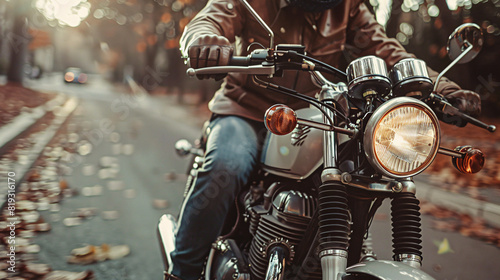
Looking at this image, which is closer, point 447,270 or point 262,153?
point 262,153

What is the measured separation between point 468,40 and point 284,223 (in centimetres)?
118

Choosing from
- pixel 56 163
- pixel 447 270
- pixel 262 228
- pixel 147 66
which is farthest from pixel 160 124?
pixel 147 66

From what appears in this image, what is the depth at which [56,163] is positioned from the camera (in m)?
6.41

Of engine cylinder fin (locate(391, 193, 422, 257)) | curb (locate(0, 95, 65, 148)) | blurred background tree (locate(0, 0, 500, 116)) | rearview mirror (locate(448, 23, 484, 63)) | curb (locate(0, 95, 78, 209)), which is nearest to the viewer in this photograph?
engine cylinder fin (locate(391, 193, 422, 257))

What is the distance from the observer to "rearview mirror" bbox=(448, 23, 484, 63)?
6.25 feet

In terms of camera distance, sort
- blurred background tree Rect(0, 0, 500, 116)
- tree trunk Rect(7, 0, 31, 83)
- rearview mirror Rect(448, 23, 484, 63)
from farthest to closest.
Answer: tree trunk Rect(7, 0, 31, 83), blurred background tree Rect(0, 0, 500, 116), rearview mirror Rect(448, 23, 484, 63)

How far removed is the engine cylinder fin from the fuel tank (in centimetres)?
33

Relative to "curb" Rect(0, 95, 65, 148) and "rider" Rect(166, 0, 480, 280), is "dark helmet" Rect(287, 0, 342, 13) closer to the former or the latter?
"rider" Rect(166, 0, 480, 280)

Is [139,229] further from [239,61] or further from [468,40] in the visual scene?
[468,40]

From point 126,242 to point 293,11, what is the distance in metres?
2.51

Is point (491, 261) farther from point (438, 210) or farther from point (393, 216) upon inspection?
point (393, 216)

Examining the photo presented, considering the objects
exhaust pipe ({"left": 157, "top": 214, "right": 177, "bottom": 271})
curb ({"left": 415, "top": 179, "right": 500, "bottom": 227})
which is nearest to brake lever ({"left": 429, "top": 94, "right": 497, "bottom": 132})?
exhaust pipe ({"left": 157, "top": 214, "right": 177, "bottom": 271})

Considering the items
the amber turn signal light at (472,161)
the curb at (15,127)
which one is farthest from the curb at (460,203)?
the curb at (15,127)

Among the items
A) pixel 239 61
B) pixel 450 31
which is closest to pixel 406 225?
pixel 239 61
